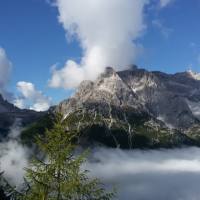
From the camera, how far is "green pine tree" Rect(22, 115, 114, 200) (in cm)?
3459

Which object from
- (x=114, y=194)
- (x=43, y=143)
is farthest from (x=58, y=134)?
(x=114, y=194)

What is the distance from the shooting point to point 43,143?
117 feet

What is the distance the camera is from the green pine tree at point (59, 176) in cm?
3459

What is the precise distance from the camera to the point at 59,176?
34875 mm

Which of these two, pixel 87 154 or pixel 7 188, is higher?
pixel 87 154

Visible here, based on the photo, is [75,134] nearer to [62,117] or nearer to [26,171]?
[62,117]

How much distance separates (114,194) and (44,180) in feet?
17.8

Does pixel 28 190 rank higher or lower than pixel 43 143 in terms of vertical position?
lower

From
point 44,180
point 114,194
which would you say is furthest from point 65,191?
point 114,194

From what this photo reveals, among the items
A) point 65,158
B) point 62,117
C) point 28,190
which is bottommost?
point 28,190

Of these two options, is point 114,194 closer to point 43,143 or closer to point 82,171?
point 82,171

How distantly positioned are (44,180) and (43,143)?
8.74 ft

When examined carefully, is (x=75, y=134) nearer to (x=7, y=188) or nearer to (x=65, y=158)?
(x=65, y=158)

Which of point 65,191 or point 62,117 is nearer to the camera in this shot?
point 65,191
